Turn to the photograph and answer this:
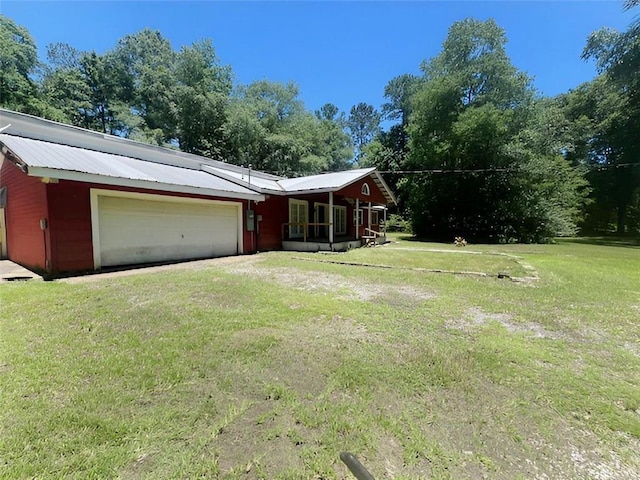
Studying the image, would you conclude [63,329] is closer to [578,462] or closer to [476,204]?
[578,462]

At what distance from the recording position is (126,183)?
7715 millimetres

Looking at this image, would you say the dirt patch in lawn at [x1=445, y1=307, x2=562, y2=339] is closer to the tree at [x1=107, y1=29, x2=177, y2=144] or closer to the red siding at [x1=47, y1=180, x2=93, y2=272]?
the red siding at [x1=47, y1=180, x2=93, y2=272]

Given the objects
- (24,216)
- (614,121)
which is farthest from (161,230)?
(614,121)

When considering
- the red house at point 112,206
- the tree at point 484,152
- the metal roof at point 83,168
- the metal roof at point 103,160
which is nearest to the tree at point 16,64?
the metal roof at point 103,160

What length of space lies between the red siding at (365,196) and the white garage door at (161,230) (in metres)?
5.73

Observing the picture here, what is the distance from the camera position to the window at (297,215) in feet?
48.0

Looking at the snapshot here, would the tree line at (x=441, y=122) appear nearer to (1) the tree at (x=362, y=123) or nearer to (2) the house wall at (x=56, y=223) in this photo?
(1) the tree at (x=362, y=123)

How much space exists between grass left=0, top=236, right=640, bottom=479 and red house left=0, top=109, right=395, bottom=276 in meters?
2.69

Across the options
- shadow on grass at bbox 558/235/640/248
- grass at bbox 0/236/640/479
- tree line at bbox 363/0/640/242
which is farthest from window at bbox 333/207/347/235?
shadow on grass at bbox 558/235/640/248

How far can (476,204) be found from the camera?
22250 mm

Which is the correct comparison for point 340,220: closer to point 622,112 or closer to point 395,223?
point 395,223

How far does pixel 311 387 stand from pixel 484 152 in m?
23.2

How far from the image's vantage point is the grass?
177 centimetres

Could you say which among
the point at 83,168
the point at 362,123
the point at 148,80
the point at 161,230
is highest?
the point at 362,123
